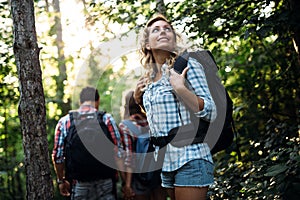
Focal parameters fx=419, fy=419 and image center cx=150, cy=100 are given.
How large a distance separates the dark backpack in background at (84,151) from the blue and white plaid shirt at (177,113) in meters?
1.97

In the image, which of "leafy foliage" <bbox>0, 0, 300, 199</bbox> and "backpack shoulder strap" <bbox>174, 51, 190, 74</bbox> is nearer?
"backpack shoulder strap" <bbox>174, 51, 190, 74</bbox>

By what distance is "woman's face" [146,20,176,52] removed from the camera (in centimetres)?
311

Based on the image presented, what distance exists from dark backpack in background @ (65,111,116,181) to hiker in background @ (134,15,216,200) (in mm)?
1803

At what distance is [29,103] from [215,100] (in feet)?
4.91

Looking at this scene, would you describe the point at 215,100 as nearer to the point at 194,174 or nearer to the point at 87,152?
the point at 194,174

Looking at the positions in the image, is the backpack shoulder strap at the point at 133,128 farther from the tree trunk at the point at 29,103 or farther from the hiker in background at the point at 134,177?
the tree trunk at the point at 29,103

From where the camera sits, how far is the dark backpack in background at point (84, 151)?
4738 millimetres

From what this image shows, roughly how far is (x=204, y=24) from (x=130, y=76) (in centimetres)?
458

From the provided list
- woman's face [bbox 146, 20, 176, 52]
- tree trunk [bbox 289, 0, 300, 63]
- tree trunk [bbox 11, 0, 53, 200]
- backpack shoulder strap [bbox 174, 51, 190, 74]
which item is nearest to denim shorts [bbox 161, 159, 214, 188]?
backpack shoulder strap [bbox 174, 51, 190, 74]

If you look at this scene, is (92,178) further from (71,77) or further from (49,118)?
(71,77)

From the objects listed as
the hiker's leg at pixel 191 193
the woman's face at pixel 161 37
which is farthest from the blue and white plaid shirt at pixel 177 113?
the woman's face at pixel 161 37

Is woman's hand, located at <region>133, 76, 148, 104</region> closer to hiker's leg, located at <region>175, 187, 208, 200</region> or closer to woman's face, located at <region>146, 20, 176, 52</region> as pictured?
woman's face, located at <region>146, 20, 176, 52</region>

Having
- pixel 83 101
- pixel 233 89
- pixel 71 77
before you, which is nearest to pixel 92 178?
pixel 83 101

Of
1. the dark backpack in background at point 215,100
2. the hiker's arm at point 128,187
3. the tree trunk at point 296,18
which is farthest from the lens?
the hiker's arm at point 128,187
